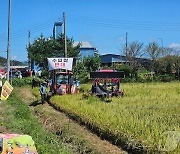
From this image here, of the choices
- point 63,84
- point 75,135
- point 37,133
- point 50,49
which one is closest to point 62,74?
point 63,84

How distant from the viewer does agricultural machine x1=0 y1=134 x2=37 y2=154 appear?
6664 mm

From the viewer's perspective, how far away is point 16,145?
22.0 ft

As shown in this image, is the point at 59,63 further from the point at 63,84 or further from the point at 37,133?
the point at 37,133

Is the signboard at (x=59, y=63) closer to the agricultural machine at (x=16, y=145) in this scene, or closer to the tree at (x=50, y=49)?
the agricultural machine at (x=16, y=145)

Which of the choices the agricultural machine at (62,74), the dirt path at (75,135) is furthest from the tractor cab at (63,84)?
the dirt path at (75,135)

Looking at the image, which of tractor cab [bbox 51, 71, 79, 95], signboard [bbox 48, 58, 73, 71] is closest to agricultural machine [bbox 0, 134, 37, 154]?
tractor cab [bbox 51, 71, 79, 95]

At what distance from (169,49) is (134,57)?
6.28m

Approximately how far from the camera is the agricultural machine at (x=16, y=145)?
6.66m

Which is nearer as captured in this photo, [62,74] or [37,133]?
[37,133]

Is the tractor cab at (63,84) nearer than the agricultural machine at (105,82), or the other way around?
the agricultural machine at (105,82)

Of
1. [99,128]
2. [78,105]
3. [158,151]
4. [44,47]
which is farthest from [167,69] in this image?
[158,151]

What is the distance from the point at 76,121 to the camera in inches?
588

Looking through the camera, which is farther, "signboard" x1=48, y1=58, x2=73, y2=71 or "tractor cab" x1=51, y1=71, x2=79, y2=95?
"signboard" x1=48, y1=58, x2=73, y2=71

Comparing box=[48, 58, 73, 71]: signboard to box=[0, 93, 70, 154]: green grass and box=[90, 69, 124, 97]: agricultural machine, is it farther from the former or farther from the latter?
box=[0, 93, 70, 154]: green grass
